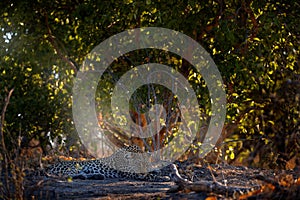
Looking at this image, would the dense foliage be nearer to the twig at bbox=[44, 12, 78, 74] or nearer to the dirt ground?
the twig at bbox=[44, 12, 78, 74]

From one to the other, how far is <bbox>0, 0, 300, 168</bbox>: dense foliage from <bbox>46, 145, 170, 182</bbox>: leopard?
145 cm

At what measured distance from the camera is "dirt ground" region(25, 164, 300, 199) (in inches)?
215

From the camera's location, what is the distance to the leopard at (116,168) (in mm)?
8336

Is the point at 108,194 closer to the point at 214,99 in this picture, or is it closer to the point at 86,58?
the point at 214,99

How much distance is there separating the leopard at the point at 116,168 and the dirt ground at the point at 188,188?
0.34 metres

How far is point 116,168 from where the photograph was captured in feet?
28.6

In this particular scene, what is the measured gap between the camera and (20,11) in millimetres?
10734

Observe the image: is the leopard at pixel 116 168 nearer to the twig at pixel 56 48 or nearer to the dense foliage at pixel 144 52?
the dense foliage at pixel 144 52

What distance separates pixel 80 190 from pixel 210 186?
5.86ft

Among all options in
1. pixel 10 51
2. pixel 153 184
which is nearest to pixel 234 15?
pixel 153 184

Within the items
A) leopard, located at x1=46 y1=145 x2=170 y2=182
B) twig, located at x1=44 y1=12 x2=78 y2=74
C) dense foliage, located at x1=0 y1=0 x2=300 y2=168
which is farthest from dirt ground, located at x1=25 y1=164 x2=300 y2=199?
twig, located at x1=44 y1=12 x2=78 y2=74

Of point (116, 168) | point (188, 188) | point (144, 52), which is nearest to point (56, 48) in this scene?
point (144, 52)

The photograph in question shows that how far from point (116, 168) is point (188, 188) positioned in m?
2.85

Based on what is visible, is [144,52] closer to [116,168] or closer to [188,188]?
[116,168]
